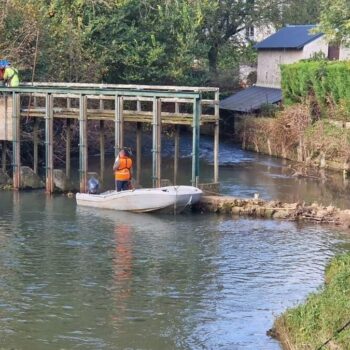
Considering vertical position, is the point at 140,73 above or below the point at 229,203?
above

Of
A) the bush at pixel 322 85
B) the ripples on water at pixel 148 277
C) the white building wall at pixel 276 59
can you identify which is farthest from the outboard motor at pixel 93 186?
the white building wall at pixel 276 59

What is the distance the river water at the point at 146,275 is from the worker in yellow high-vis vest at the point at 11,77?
491 cm

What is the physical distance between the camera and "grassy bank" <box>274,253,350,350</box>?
552 inches

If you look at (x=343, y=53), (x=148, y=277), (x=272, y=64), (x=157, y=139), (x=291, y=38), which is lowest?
(x=148, y=277)

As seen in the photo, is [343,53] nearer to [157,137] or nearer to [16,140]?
[157,137]

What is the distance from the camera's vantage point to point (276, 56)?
58562 mm

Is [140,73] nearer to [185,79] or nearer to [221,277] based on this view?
[185,79]

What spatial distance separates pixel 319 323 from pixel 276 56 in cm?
4537

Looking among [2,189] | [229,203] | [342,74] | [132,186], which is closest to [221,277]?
[229,203]

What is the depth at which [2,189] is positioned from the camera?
34.5 metres

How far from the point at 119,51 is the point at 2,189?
13.8 m

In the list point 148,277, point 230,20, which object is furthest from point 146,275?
point 230,20

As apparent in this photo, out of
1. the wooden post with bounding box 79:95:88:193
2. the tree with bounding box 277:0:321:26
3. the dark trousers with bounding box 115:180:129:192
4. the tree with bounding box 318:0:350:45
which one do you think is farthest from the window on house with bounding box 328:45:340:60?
the dark trousers with bounding box 115:180:129:192

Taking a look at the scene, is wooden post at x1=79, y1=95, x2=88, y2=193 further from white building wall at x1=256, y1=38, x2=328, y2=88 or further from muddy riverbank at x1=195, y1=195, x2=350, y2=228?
white building wall at x1=256, y1=38, x2=328, y2=88
